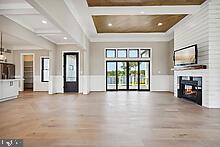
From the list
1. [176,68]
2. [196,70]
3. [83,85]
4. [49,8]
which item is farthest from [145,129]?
[83,85]

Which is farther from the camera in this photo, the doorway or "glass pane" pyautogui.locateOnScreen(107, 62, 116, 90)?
the doorway

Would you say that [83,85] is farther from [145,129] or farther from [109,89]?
[145,129]

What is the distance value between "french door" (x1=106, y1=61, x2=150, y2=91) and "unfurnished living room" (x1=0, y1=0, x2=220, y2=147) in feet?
0.21

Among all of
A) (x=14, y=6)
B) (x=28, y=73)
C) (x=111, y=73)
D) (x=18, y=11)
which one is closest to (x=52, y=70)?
(x=111, y=73)

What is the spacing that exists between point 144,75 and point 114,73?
1.97m

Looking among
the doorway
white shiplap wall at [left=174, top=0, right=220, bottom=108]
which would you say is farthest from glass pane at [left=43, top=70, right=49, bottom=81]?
white shiplap wall at [left=174, top=0, right=220, bottom=108]

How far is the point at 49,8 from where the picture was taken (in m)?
4.50

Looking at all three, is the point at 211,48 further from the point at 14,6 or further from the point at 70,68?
the point at 70,68

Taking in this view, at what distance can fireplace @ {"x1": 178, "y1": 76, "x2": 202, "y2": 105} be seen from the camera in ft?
24.7

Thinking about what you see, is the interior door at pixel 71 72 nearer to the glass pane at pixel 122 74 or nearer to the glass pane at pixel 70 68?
the glass pane at pixel 70 68

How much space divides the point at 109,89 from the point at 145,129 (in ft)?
30.7

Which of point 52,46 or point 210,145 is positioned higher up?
point 52,46

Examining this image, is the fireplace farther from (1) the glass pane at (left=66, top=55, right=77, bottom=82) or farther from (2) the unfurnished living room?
(1) the glass pane at (left=66, top=55, right=77, bottom=82)

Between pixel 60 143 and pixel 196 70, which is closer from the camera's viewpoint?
pixel 60 143
